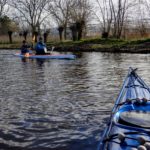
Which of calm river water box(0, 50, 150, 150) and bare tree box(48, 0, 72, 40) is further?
bare tree box(48, 0, 72, 40)

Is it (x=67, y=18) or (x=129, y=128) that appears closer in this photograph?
(x=129, y=128)

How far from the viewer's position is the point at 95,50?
113ft

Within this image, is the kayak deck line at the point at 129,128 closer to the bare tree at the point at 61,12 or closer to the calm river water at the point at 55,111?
the calm river water at the point at 55,111

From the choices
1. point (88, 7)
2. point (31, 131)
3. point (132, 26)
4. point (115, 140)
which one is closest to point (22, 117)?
point (31, 131)

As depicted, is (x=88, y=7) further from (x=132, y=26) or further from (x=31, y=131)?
(x=31, y=131)

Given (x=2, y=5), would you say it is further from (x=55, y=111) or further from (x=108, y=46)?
(x=55, y=111)

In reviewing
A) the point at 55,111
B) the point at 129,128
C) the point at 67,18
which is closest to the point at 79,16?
the point at 67,18

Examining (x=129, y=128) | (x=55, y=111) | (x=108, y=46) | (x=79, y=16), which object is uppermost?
(x=79, y=16)

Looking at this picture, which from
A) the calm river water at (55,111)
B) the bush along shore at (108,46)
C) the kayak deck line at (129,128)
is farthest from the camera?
the bush along shore at (108,46)

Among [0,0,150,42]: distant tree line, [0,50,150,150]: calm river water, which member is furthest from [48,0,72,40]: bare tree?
[0,50,150,150]: calm river water

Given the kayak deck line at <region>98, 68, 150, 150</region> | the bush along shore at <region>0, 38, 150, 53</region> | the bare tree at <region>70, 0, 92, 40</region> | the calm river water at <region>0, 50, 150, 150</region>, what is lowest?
the calm river water at <region>0, 50, 150, 150</region>

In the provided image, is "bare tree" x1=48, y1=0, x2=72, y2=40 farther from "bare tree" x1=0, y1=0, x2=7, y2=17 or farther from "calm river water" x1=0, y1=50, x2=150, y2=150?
"calm river water" x1=0, y1=50, x2=150, y2=150

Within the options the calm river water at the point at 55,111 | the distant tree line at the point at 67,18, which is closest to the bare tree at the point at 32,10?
the distant tree line at the point at 67,18

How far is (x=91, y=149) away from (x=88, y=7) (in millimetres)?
41320
